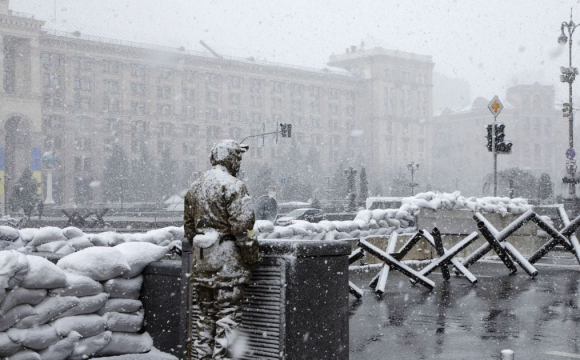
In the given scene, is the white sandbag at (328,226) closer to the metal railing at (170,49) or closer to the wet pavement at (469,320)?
the wet pavement at (469,320)

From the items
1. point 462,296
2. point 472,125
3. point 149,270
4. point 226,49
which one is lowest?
point 462,296

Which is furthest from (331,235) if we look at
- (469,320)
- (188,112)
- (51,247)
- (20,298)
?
(188,112)

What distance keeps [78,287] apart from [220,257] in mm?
1278

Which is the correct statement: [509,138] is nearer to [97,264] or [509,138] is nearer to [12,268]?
[97,264]

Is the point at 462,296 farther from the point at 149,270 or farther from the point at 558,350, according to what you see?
the point at 149,270

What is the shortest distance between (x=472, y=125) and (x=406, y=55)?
14.9 m

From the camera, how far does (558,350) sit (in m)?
6.56

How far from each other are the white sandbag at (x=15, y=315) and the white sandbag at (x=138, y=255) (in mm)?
866

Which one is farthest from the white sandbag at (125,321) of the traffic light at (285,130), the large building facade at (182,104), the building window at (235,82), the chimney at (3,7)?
the building window at (235,82)

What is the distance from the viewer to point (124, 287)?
6.05 m

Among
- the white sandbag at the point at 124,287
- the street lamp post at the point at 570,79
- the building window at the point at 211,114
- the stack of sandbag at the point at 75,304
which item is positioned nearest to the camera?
the stack of sandbag at the point at 75,304

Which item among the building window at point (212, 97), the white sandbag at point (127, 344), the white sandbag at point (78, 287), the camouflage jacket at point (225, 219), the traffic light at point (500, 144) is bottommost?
the white sandbag at point (127, 344)

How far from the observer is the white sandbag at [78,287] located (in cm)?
562

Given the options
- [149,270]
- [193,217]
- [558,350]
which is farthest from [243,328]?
[558,350]
